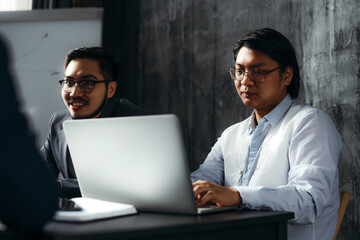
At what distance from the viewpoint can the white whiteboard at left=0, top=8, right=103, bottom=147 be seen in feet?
9.01

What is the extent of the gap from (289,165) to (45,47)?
6.14 ft

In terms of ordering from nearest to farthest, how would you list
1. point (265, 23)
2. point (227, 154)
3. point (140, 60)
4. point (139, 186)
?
1. point (139, 186)
2. point (227, 154)
3. point (265, 23)
4. point (140, 60)

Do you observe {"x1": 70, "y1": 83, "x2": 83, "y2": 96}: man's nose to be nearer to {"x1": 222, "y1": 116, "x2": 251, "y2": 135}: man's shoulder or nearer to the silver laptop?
{"x1": 222, "y1": 116, "x2": 251, "y2": 135}: man's shoulder

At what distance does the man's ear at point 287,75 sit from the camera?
6.15 feet

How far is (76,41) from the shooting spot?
2771 mm

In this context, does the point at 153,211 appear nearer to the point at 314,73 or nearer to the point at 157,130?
the point at 157,130

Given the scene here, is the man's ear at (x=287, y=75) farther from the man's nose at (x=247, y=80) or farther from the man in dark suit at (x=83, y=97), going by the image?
the man in dark suit at (x=83, y=97)

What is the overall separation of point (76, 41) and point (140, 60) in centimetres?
46

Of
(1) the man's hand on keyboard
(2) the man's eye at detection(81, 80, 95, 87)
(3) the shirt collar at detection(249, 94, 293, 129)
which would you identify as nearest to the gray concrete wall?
(3) the shirt collar at detection(249, 94, 293, 129)

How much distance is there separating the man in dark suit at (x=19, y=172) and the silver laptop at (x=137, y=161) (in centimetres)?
33

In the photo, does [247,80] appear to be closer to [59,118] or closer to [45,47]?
[59,118]

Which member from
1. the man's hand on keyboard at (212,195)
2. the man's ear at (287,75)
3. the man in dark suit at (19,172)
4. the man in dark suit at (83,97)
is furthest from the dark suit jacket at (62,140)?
the man in dark suit at (19,172)

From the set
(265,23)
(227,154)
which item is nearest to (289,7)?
(265,23)

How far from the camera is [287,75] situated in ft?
6.18
